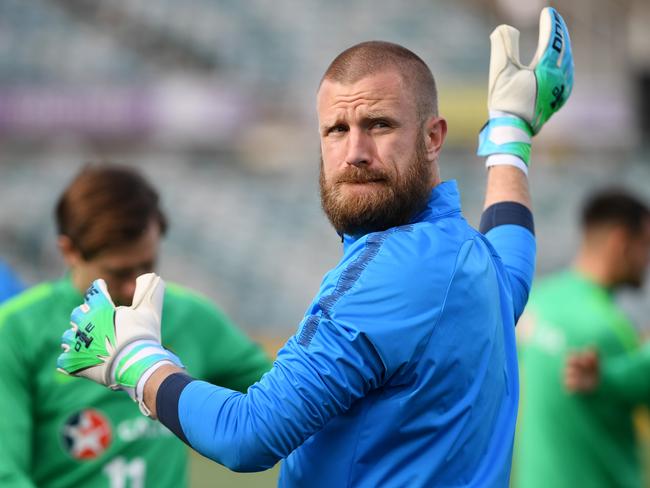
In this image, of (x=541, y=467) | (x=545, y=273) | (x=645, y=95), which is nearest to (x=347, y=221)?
(x=541, y=467)

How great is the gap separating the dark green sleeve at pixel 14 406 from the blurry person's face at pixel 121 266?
0.96ft

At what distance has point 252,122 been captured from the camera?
621 inches

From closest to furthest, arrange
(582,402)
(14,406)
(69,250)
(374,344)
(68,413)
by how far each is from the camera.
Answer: (374,344) → (14,406) → (68,413) → (69,250) → (582,402)

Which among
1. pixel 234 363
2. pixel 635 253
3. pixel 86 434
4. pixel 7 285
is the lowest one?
pixel 86 434

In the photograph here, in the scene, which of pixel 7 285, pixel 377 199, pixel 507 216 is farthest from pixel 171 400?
pixel 7 285

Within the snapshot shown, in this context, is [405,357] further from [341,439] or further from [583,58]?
[583,58]

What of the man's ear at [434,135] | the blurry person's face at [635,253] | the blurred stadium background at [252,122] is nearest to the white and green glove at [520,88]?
the man's ear at [434,135]

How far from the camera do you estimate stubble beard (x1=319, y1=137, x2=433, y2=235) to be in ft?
7.63

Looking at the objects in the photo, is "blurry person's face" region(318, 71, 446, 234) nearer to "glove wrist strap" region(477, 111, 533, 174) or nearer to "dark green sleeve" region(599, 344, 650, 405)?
"glove wrist strap" region(477, 111, 533, 174)

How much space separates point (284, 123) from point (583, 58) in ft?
14.5

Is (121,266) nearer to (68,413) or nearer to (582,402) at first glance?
(68,413)

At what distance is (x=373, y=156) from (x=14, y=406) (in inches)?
60.6

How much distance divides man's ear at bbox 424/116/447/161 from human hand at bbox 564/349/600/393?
3.11m

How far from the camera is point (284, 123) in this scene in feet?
51.5
